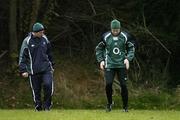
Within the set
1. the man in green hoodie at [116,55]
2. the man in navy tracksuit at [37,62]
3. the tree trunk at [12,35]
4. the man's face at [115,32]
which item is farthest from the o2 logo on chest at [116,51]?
the tree trunk at [12,35]

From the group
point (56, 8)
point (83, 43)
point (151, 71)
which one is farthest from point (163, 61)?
point (56, 8)

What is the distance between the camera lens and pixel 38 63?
14.4m

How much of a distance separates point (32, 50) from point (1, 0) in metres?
8.95

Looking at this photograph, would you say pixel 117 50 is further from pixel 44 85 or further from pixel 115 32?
pixel 44 85

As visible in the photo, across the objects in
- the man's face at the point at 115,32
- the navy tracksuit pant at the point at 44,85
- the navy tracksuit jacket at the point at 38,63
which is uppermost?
the man's face at the point at 115,32

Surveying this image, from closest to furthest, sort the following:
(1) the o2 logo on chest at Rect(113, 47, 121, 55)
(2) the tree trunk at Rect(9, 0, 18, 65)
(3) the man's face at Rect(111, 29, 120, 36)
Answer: (3) the man's face at Rect(111, 29, 120, 36) < (1) the o2 logo on chest at Rect(113, 47, 121, 55) < (2) the tree trunk at Rect(9, 0, 18, 65)

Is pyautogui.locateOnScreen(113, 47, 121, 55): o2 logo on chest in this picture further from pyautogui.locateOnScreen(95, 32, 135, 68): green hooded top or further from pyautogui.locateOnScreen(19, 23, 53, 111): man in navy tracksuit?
pyautogui.locateOnScreen(19, 23, 53, 111): man in navy tracksuit

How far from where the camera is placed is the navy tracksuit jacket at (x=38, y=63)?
47.2ft

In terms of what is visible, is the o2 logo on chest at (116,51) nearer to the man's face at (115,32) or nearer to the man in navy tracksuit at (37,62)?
the man's face at (115,32)

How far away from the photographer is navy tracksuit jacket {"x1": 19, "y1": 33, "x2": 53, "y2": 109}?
14.4m

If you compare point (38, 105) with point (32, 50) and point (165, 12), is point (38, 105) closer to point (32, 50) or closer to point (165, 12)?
point (32, 50)

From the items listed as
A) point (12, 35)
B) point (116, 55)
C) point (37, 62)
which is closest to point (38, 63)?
point (37, 62)

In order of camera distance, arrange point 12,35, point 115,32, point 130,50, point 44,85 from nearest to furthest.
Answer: point 115,32, point 130,50, point 44,85, point 12,35

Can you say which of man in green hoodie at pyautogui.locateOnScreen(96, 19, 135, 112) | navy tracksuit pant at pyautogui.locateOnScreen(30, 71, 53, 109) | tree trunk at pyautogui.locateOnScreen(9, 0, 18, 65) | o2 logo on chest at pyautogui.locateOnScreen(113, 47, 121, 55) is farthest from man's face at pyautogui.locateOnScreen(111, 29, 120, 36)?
tree trunk at pyautogui.locateOnScreen(9, 0, 18, 65)
